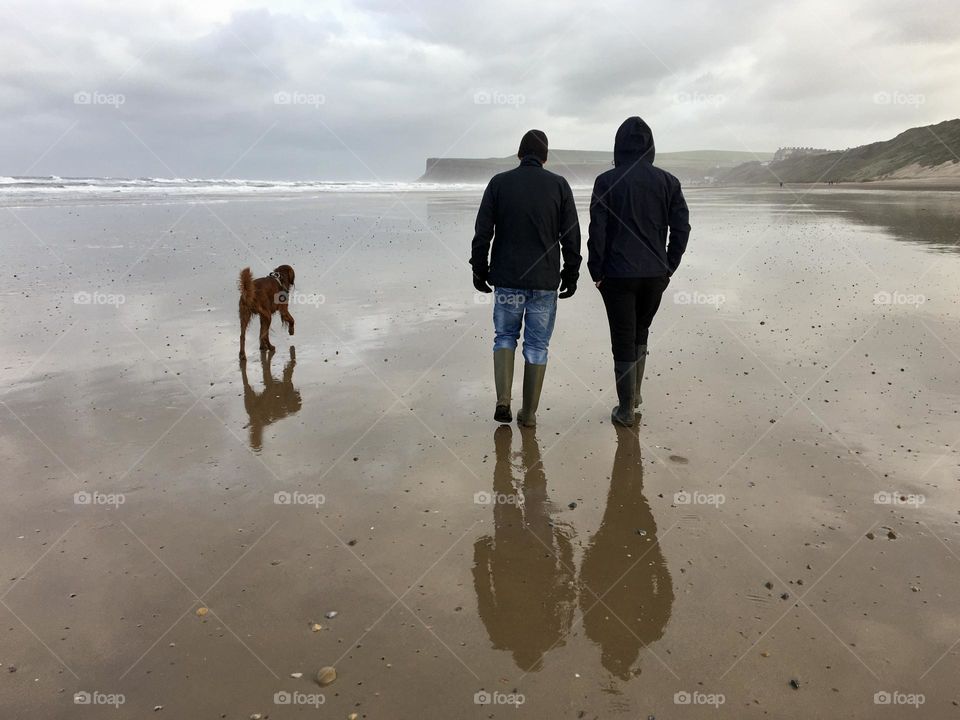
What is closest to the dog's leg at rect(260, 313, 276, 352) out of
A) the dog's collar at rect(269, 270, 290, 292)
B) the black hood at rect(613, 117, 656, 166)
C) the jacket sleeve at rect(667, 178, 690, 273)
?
the dog's collar at rect(269, 270, 290, 292)

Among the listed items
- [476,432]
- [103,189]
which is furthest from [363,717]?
[103,189]

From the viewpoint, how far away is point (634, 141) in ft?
17.1

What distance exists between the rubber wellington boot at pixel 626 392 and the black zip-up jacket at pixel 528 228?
0.90 m

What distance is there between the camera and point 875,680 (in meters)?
2.63

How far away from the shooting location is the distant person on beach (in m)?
5.20

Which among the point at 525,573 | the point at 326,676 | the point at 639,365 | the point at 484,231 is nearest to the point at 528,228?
the point at 484,231

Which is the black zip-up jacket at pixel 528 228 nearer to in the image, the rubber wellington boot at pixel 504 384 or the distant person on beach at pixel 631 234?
the distant person on beach at pixel 631 234

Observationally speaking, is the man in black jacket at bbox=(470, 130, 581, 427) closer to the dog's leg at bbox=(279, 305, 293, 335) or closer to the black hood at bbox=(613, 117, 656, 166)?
the black hood at bbox=(613, 117, 656, 166)

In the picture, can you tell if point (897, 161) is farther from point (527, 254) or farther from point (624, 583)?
point (624, 583)

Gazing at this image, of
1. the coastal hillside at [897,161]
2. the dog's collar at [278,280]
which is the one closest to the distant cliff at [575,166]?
the coastal hillside at [897,161]

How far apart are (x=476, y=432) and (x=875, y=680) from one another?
3139 millimetres

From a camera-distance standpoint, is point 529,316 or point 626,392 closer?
point 626,392

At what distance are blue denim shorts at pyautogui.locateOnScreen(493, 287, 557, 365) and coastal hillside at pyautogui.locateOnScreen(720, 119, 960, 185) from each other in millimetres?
53680

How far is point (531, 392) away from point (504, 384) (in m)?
0.24
